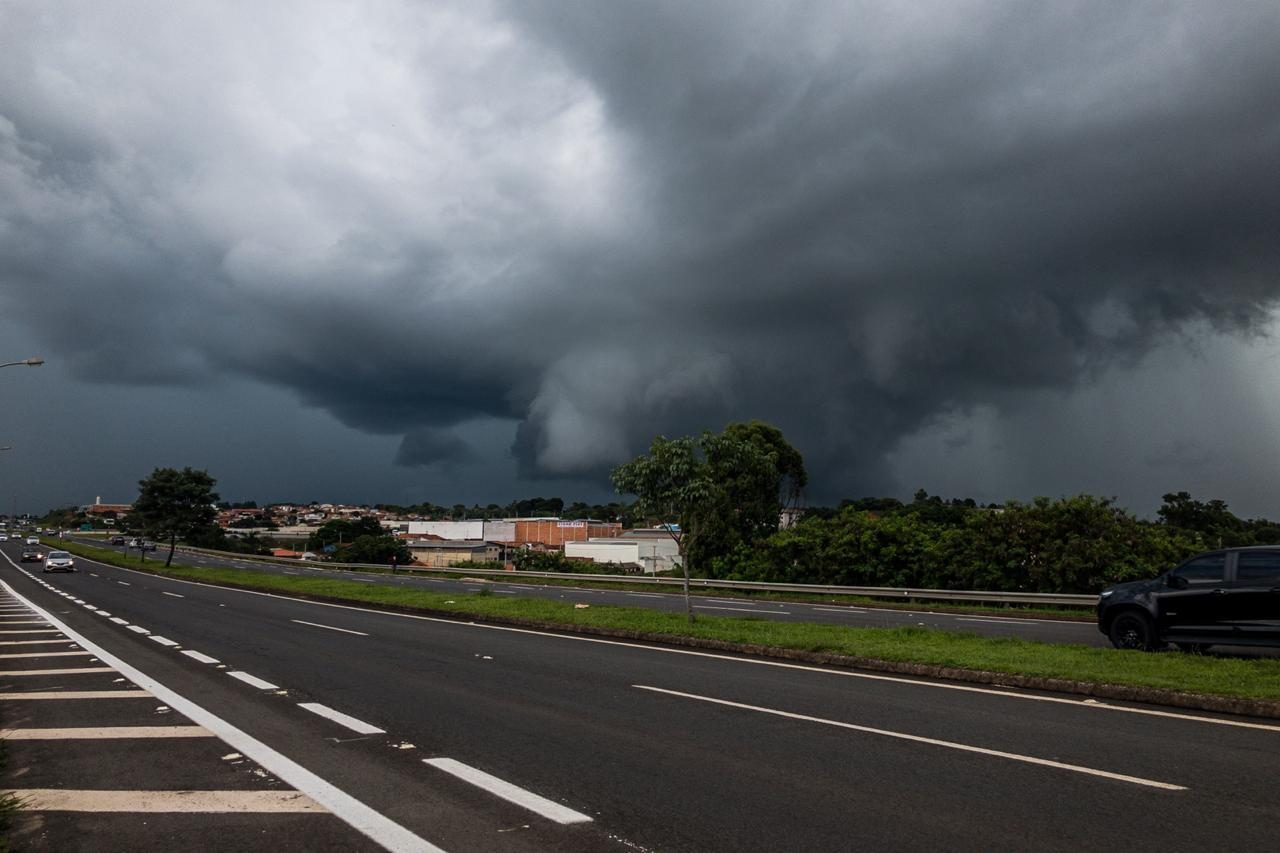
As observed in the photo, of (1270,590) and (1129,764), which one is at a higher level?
(1270,590)

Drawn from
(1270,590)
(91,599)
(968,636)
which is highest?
(1270,590)

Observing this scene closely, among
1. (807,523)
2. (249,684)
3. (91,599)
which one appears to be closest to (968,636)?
(249,684)

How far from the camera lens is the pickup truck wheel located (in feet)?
43.8

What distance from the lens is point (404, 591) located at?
28297mm

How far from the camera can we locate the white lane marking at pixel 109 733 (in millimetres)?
7879

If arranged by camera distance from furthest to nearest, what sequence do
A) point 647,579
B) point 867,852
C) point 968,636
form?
point 647,579
point 968,636
point 867,852

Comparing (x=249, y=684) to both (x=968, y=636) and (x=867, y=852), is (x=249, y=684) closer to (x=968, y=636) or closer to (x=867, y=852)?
(x=867, y=852)

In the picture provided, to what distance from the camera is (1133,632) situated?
13664mm

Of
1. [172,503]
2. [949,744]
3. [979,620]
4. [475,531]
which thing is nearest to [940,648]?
[949,744]

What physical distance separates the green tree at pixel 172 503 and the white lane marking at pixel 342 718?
168ft

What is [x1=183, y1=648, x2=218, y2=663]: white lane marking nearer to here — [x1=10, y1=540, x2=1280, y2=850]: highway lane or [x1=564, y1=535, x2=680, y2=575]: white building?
[x1=10, y1=540, x2=1280, y2=850]: highway lane

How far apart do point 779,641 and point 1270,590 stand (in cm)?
715

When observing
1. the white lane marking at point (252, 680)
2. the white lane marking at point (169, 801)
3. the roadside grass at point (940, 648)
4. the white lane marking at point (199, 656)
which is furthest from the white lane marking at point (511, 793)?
the white lane marking at point (199, 656)

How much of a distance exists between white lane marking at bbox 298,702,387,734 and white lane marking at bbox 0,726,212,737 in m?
1.13
